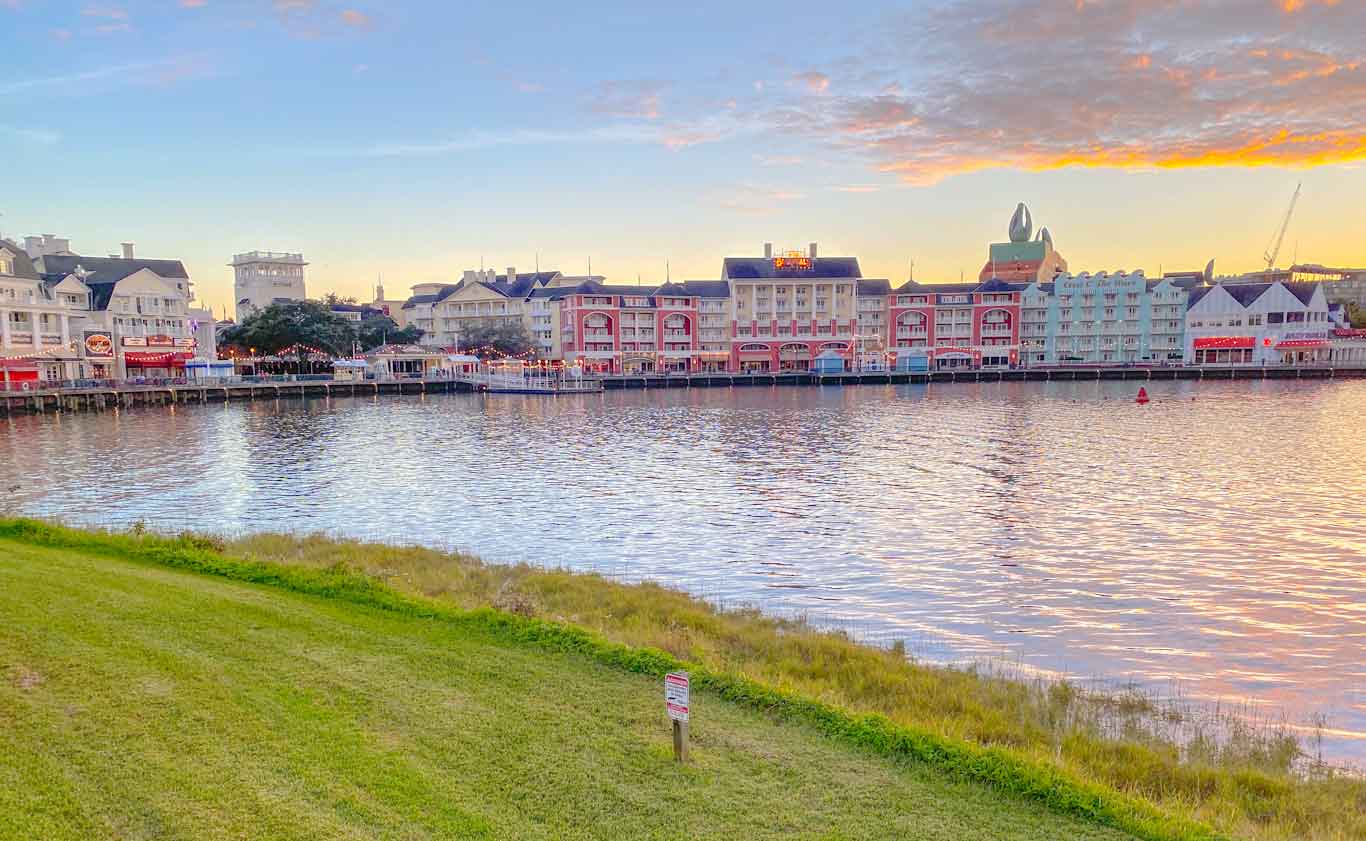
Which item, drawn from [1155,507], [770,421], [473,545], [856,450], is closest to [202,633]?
Result: [473,545]

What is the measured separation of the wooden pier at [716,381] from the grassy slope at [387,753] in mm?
81494

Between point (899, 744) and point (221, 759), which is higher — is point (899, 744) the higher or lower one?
the lower one

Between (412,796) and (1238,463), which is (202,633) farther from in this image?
(1238,463)

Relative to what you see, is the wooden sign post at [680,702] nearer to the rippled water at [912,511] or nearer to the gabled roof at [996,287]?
the rippled water at [912,511]

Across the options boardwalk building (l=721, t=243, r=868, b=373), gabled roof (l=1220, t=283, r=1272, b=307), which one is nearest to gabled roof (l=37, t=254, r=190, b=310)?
boardwalk building (l=721, t=243, r=868, b=373)

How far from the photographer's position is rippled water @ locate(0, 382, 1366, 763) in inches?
578

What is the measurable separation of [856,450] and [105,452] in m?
37.2

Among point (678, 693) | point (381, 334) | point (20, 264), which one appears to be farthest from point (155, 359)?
point (678, 693)

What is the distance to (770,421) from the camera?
59469mm

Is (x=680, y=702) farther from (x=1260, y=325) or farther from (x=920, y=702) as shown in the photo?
(x=1260, y=325)

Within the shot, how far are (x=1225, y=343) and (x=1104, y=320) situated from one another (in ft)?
53.6

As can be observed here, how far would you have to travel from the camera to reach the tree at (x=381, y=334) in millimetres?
120875

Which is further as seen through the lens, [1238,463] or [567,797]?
[1238,463]

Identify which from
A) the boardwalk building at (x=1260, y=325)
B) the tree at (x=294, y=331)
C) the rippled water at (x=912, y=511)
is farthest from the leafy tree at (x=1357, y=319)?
the tree at (x=294, y=331)
